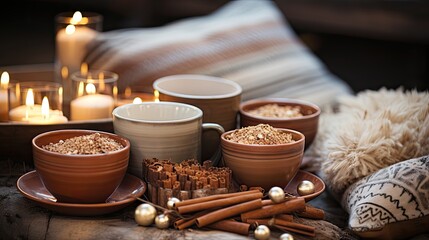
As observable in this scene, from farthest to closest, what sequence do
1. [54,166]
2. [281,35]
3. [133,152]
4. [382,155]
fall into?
[281,35], [382,155], [133,152], [54,166]

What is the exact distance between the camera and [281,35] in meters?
2.02

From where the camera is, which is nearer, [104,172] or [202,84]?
[104,172]

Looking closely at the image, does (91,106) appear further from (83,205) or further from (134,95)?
(83,205)

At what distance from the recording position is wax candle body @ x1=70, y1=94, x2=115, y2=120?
4.59 ft

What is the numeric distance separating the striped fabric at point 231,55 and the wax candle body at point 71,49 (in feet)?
0.10

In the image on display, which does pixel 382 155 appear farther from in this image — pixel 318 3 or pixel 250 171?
pixel 318 3

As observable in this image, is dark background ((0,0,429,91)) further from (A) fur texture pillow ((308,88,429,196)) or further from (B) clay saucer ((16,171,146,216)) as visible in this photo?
(B) clay saucer ((16,171,146,216))

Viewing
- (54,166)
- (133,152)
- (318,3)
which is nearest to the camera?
(54,166)

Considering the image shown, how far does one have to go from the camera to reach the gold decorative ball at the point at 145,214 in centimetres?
100

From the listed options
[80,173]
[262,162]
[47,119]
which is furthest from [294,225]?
[47,119]

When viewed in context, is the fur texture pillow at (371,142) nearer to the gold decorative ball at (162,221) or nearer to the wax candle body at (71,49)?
the gold decorative ball at (162,221)

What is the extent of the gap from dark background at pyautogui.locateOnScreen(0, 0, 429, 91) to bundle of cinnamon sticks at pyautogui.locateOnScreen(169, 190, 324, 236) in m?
1.73

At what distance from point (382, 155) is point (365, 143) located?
0.13 ft

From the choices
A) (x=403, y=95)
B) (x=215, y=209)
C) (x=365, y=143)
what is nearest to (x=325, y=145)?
(x=365, y=143)
